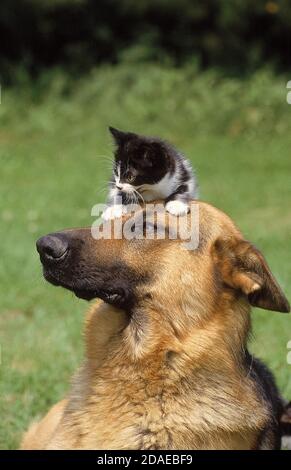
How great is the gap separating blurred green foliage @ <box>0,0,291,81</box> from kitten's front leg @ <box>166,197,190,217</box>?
15.2 meters

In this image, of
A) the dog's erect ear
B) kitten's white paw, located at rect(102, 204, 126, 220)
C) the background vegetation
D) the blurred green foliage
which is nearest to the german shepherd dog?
kitten's white paw, located at rect(102, 204, 126, 220)

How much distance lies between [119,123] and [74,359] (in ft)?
36.9

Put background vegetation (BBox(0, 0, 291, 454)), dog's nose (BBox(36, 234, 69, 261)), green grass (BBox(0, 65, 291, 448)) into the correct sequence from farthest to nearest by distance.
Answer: background vegetation (BBox(0, 0, 291, 454))
green grass (BBox(0, 65, 291, 448))
dog's nose (BBox(36, 234, 69, 261))

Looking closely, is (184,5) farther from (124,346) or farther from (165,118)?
(124,346)

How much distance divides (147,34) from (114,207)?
16071 millimetres

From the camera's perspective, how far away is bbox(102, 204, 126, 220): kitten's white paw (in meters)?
3.91

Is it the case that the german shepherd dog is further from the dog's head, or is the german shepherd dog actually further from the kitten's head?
the kitten's head

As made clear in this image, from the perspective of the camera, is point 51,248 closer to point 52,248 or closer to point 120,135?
point 52,248

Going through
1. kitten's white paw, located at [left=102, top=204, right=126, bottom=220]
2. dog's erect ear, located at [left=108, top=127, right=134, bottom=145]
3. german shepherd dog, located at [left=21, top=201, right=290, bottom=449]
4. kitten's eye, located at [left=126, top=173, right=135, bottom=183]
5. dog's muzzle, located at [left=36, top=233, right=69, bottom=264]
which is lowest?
german shepherd dog, located at [left=21, top=201, right=290, bottom=449]

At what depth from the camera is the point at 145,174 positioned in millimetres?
3967

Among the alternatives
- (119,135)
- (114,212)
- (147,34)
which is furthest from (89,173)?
(114,212)
